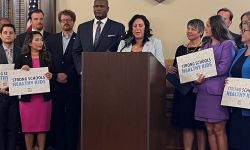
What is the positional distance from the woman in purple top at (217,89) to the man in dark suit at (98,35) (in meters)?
0.98

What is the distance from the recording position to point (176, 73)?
3807 mm

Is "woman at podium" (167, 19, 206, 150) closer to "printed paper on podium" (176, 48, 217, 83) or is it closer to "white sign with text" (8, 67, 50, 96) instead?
"printed paper on podium" (176, 48, 217, 83)

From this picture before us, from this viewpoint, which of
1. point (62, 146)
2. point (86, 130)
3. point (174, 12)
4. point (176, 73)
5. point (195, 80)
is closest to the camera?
point (86, 130)

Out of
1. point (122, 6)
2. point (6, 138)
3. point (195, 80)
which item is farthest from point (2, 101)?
point (122, 6)

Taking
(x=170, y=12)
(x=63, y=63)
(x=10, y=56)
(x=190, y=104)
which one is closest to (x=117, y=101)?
(x=190, y=104)

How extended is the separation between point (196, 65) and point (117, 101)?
3.56 feet

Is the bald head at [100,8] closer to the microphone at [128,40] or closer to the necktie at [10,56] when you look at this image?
the microphone at [128,40]

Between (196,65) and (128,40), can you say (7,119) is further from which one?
(196,65)

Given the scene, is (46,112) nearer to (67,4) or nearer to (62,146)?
(62,146)

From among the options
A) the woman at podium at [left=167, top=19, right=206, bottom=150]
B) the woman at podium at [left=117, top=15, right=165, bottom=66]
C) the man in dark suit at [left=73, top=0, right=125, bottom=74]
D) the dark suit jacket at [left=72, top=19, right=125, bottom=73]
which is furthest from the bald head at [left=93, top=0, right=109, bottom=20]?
the woman at podium at [left=167, top=19, right=206, bottom=150]

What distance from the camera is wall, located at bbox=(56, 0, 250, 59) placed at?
16.5ft

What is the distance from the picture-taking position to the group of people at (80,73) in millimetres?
3365

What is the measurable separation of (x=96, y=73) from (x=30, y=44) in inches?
59.4

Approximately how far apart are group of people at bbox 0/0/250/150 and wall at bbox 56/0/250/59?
739 mm
